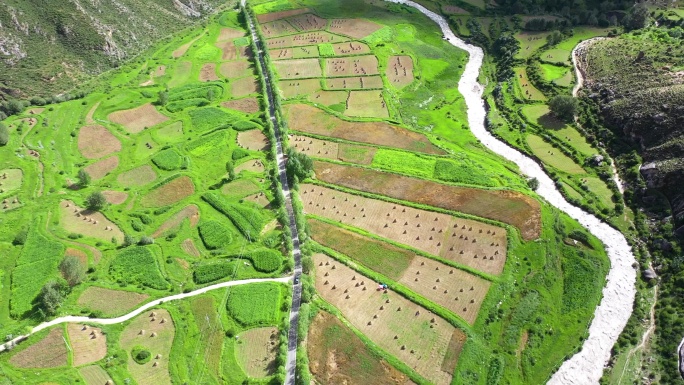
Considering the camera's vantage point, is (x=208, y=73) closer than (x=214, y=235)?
No

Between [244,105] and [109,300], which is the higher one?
[244,105]

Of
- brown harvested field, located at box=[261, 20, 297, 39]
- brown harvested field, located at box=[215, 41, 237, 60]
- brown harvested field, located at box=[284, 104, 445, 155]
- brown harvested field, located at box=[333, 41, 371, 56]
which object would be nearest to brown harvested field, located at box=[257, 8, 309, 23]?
brown harvested field, located at box=[261, 20, 297, 39]

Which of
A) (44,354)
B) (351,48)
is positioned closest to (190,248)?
(44,354)

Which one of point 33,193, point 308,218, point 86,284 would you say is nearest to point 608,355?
point 308,218

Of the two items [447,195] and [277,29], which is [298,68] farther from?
[447,195]

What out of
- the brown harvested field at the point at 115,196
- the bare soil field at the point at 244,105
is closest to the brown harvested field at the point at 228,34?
the bare soil field at the point at 244,105

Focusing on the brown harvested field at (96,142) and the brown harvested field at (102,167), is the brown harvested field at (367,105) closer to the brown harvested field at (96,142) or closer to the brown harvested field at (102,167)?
the brown harvested field at (102,167)

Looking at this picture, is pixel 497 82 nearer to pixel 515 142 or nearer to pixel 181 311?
pixel 515 142
